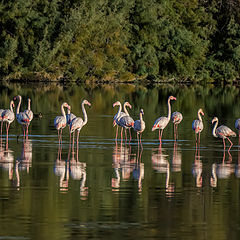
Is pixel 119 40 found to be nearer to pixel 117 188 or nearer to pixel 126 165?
pixel 126 165

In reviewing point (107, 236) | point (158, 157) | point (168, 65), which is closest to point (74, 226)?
point (107, 236)

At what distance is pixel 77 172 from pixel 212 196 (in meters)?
3.21

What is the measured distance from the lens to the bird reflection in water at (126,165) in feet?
44.8

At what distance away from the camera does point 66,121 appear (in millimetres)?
19766

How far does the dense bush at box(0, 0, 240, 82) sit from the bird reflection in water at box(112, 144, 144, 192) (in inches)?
1507

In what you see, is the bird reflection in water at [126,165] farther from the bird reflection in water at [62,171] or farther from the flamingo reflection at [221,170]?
the flamingo reflection at [221,170]

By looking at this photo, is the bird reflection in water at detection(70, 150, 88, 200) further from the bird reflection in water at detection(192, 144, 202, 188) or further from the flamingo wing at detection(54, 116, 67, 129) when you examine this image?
the flamingo wing at detection(54, 116, 67, 129)

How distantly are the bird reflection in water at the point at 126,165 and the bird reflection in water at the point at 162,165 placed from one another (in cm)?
31

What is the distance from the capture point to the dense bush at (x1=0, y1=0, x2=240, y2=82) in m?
56.5

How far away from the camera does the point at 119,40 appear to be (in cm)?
6134

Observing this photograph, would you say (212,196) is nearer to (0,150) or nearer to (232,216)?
(232,216)

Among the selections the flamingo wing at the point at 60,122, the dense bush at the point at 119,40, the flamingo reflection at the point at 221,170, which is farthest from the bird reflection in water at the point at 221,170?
the dense bush at the point at 119,40

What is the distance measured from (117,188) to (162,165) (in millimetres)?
2988

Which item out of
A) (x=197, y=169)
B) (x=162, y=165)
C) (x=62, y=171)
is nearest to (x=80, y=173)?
(x=62, y=171)
